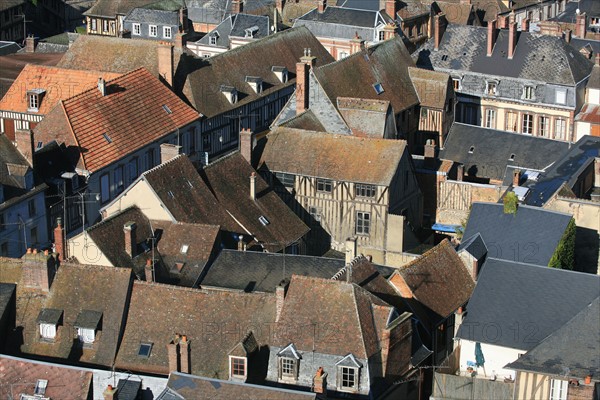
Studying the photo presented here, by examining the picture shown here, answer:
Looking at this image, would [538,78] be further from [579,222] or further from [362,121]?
[579,222]

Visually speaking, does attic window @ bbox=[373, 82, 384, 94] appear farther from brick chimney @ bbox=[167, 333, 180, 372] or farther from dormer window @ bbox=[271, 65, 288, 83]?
brick chimney @ bbox=[167, 333, 180, 372]

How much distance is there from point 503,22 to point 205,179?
120 ft

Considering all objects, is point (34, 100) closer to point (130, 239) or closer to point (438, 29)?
point (130, 239)

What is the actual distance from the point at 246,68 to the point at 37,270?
29751mm

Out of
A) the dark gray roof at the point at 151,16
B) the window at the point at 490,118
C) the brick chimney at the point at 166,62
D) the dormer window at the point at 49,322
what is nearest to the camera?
the dormer window at the point at 49,322

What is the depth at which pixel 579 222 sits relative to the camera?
182 ft

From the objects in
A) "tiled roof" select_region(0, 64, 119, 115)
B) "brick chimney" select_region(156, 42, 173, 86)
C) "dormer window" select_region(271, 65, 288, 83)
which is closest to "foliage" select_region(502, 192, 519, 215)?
"brick chimney" select_region(156, 42, 173, 86)

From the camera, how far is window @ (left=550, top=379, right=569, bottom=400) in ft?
143

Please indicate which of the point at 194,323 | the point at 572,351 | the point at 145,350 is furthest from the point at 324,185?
the point at 572,351

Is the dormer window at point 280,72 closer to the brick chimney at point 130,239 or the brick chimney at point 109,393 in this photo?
the brick chimney at point 130,239

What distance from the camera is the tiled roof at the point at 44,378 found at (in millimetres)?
42531

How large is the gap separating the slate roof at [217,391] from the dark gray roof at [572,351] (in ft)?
27.0

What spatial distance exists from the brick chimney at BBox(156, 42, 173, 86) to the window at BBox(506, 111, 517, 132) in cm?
2130

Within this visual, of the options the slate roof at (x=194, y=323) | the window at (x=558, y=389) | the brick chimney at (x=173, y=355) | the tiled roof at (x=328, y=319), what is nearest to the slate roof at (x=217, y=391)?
the brick chimney at (x=173, y=355)
